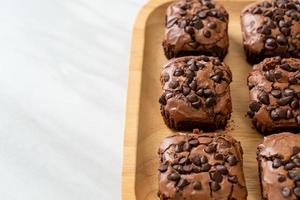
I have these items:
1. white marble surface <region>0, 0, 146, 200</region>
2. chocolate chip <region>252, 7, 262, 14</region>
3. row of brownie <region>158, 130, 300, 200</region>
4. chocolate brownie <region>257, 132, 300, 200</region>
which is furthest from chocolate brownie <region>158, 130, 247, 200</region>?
chocolate chip <region>252, 7, 262, 14</region>

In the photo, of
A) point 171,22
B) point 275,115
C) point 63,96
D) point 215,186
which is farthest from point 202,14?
point 215,186

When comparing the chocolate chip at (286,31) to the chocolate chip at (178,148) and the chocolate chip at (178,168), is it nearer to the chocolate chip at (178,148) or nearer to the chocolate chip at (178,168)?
the chocolate chip at (178,148)

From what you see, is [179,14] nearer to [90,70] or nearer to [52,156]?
[90,70]

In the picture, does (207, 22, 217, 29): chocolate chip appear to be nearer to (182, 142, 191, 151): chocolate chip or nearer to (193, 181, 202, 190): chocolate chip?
(182, 142, 191, 151): chocolate chip

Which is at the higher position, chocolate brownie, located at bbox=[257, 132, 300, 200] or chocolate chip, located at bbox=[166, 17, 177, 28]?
chocolate chip, located at bbox=[166, 17, 177, 28]

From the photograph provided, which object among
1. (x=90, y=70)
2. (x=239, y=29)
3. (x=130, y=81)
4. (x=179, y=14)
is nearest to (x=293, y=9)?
(x=239, y=29)

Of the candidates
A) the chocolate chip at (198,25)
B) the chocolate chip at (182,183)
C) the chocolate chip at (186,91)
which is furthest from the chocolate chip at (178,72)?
the chocolate chip at (182,183)
